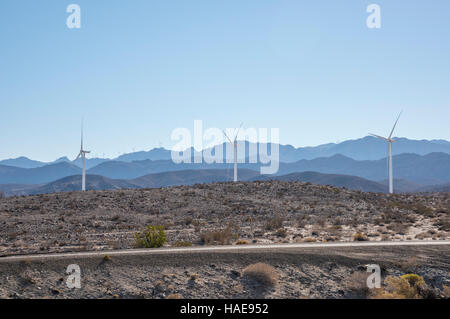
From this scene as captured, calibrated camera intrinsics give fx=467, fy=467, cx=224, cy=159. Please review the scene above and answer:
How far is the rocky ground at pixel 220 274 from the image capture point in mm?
19750

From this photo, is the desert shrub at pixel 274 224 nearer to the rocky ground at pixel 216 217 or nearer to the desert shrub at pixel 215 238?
the rocky ground at pixel 216 217

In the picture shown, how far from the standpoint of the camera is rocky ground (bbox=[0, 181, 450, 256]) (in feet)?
113

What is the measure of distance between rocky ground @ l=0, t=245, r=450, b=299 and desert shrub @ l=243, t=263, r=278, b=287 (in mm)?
44

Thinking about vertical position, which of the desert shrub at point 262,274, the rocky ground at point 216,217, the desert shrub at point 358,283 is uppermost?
the desert shrub at point 262,274

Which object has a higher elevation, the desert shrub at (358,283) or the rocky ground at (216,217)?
the desert shrub at (358,283)

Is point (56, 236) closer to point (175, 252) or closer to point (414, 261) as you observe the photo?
point (175, 252)

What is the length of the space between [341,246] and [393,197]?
4285 centimetres

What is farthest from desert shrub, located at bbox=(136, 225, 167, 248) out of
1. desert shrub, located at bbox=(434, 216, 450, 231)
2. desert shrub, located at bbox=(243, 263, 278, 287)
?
desert shrub, located at bbox=(434, 216, 450, 231)

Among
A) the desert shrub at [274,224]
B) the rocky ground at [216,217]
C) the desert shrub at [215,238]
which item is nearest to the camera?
the desert shrub at [215,238]

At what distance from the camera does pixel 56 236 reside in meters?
36.9

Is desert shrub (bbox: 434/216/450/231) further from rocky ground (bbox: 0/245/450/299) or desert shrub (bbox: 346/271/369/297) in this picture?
desert shrub (bbox: 346/271/369/297)

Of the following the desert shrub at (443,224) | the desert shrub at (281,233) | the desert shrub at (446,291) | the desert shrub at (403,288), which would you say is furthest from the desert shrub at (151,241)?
the desert shrub at (443,224)

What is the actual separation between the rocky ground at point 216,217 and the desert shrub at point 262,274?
9.20m
